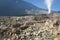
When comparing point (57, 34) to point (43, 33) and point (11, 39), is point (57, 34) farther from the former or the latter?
point (11, 39)


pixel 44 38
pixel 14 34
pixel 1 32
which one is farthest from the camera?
pixel 1 32

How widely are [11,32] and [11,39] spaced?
1.13 meters

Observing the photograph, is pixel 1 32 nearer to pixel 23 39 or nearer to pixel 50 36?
pixel 23 39

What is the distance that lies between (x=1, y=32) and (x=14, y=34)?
1.22 m

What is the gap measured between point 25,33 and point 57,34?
6.47 feet

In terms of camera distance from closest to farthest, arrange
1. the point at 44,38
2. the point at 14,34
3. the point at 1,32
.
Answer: the point at 44,38, the point at 14,34, the point at 1,32

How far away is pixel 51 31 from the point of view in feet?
34.3

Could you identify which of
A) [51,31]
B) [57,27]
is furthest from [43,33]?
[57,27]

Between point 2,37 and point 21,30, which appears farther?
point 21,30

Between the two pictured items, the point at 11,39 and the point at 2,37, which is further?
the point at 2,37

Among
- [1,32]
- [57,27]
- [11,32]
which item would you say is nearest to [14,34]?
[11,32]

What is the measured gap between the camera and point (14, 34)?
33.6ft

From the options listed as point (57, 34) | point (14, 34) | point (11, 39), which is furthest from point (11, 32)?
point (57, 34)

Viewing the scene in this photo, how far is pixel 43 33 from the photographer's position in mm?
10242
